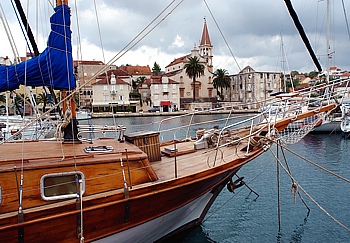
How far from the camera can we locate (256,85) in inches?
2881

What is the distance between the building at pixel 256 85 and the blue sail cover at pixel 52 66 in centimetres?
6828

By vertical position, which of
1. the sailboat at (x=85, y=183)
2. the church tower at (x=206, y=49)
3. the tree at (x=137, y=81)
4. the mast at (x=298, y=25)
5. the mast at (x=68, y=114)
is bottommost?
the sailboat at (x=85, y=183)

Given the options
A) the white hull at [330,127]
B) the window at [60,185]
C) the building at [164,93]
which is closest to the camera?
the window at [60,185]

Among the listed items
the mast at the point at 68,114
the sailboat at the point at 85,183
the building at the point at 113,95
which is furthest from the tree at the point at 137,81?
the sailboat at the point at 85,183

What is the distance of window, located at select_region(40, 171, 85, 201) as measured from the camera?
512 cm

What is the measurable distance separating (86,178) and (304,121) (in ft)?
21.3

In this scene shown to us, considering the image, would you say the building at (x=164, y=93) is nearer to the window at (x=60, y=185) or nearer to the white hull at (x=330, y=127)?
the white hull at (x=330, y=127)

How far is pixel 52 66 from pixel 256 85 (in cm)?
7106

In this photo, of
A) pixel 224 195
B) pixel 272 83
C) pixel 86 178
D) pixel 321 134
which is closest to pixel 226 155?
pixel 86 178

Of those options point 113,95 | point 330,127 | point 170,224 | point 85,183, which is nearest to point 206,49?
point 113,95

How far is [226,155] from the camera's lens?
7652 mm

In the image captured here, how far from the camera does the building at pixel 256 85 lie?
240 ft

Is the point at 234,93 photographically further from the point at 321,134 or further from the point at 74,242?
the point at 74,242

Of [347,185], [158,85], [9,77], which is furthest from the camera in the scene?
[158,85]
